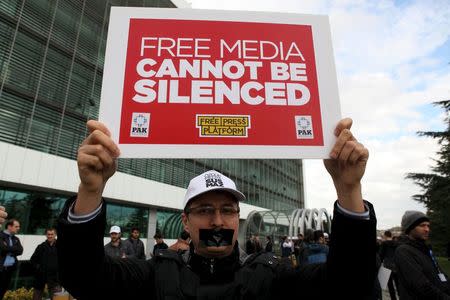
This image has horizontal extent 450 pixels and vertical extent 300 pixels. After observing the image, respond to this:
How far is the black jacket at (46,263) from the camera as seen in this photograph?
712cm

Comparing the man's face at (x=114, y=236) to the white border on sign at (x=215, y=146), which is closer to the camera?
the white border on sign at (x=215, y=146)

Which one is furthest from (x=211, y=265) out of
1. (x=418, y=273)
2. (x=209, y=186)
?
(x=418, y=273)

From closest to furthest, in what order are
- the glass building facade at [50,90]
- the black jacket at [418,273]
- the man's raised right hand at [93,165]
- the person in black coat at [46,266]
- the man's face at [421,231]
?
the man's raised right hand at [93,165]
the black jacket at [418,273]
the man's face at [421,231]
the person in black coat at [46,266]
the glass building facade at [50,90]

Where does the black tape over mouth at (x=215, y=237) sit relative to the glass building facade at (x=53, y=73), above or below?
below

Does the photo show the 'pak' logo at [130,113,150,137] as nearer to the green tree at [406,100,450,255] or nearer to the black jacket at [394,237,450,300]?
the black jacket at [394,237,450,300]

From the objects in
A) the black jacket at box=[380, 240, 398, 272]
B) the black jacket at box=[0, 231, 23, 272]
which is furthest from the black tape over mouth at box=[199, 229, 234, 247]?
the black jacket at box=[380, 240, 398, 272]

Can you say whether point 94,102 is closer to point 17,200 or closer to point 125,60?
point 17,200

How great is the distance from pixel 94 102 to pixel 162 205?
265 inches

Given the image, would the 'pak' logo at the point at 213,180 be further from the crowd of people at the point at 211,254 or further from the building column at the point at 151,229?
the building column at the point at 151,229

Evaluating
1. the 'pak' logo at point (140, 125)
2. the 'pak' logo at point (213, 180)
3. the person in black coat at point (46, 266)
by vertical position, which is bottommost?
the person in black coat at point (46, 266)

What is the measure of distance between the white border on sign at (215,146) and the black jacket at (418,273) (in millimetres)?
2521

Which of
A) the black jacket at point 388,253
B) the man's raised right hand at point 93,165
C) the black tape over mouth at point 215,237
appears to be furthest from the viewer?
the black jacket at point 388,253

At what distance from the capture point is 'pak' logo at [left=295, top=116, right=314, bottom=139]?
182cm

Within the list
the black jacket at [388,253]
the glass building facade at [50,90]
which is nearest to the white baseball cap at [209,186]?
the black jacket at [388,253]
